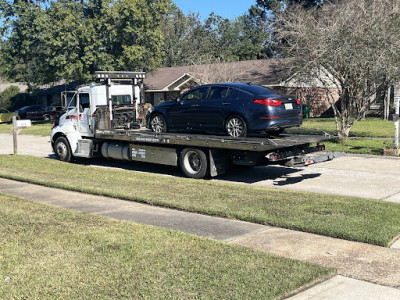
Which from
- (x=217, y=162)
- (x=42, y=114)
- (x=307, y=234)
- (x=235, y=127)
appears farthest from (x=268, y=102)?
(x=42, y=114)

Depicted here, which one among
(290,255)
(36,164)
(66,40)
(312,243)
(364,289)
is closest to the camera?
(364,289)

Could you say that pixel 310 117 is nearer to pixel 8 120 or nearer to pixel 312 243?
pixel 8 120

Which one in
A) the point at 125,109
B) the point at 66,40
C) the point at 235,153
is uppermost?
the point at 66,40

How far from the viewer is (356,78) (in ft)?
62.0

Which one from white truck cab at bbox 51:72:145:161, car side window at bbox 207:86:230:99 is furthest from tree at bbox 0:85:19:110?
car side window at bbox 207:86:230:99

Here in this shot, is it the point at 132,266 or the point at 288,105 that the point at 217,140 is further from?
the point at 132,266

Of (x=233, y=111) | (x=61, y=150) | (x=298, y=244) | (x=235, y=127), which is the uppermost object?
(x=233, y=111)

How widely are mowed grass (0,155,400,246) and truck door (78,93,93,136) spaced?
7.25 feet

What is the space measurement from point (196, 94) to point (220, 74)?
21033 mm

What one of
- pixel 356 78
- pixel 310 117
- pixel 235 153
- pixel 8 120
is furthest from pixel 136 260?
pixel 8 120

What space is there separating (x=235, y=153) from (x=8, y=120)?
36.8 metres

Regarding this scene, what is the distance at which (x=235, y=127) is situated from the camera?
39.5 feet

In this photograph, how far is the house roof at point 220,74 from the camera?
3422 centimetres

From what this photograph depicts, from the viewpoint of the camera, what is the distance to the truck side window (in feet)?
51.3
